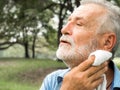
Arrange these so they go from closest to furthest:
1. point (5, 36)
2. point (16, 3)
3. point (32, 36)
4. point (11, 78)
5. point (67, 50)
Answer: point (67, 50), point (11, 78), point (16, 3), point (5, 36), point (32, 36)

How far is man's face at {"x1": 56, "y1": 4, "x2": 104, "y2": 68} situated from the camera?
7.92 feet

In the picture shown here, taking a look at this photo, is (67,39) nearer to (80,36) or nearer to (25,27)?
(80,36)

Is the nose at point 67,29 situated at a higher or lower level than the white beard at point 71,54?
higher

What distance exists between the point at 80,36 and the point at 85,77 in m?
0.40

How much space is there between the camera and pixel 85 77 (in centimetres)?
216

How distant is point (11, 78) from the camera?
602 inches

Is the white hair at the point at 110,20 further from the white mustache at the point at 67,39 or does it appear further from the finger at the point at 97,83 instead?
the finger at the point at 97,83

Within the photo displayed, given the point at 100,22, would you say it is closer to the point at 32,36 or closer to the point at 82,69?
the point at 82,69

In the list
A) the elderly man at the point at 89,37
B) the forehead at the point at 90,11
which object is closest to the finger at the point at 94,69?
the elderly man at the point at 89,37

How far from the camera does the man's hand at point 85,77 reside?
216cm

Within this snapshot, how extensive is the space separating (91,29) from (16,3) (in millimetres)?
16609

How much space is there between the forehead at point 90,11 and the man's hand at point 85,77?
1.50 ft

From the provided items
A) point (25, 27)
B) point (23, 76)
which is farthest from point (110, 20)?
point (25, 27)

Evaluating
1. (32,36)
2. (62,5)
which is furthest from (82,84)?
(32,36)
